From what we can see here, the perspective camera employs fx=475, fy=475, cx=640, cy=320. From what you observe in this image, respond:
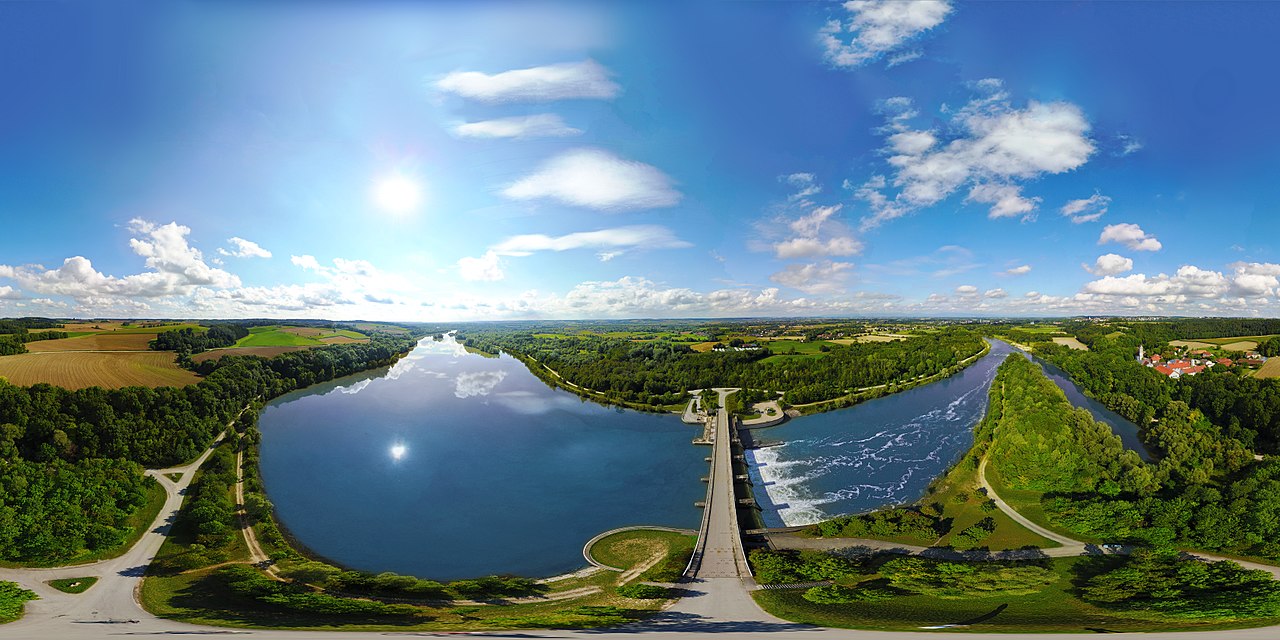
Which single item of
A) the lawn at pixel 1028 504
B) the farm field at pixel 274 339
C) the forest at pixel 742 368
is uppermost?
the farm field at pixel 274 339

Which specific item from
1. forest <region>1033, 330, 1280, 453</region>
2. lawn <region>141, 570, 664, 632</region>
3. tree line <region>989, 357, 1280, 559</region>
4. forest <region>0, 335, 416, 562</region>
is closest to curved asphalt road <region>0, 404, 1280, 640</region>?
lawn <region>141, 570, 664, 632</region>

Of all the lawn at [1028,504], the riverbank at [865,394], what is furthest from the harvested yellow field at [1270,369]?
the lawn at [1028,504]

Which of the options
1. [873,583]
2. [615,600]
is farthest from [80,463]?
[873,583]

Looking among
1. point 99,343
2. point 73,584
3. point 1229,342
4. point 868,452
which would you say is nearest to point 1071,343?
point 1229,342

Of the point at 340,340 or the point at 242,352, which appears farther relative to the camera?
the point at 340,340

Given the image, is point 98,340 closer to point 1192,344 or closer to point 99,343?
point 99,343

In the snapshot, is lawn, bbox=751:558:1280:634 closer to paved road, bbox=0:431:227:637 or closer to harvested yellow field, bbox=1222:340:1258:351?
paved road, bbox=0:431:227:637

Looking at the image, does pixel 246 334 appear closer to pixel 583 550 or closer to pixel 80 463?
pixel 80 463

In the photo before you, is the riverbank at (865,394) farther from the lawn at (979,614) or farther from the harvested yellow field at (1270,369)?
the lawn at (979,614)
